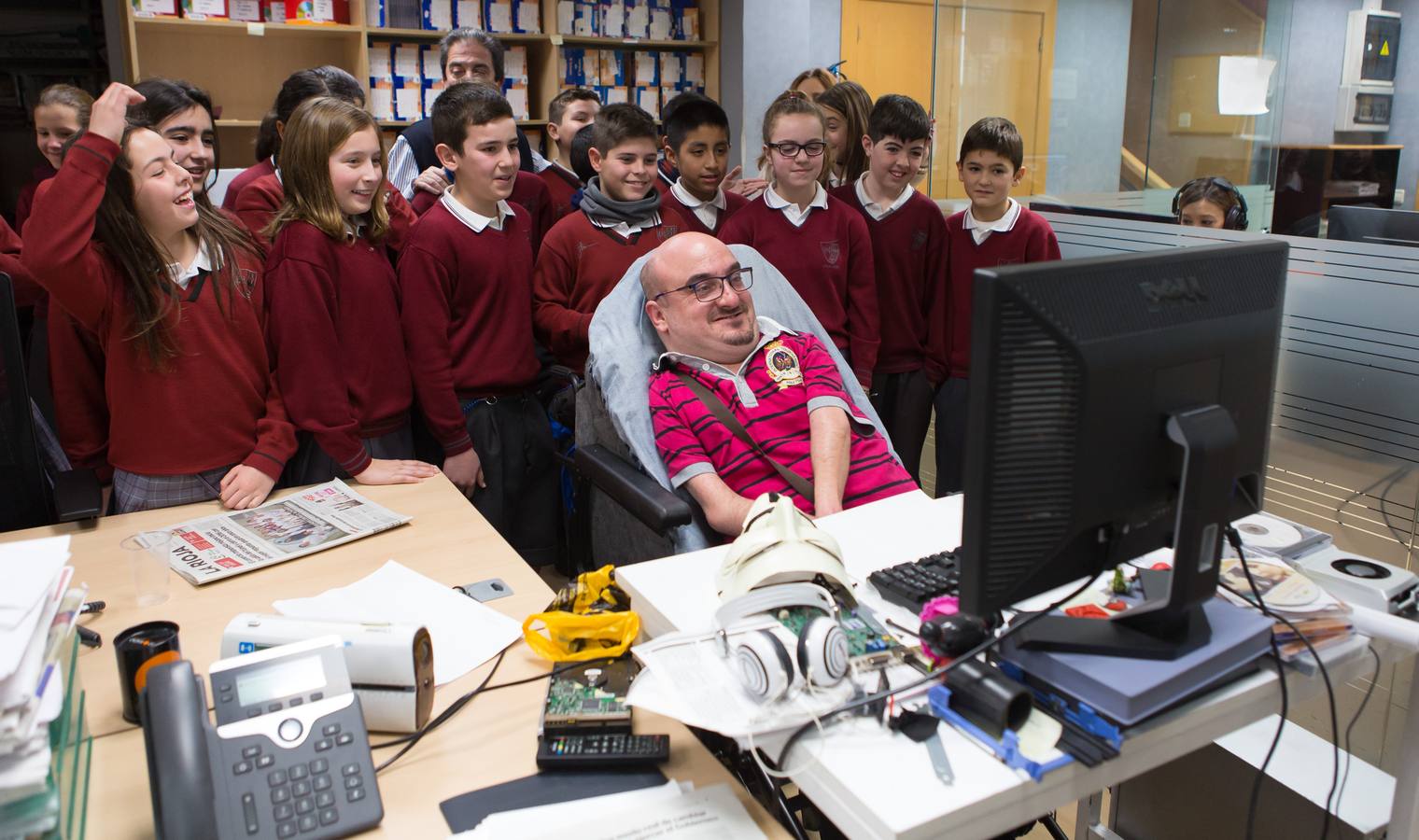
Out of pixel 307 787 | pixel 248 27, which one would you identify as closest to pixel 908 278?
pixel 307 787

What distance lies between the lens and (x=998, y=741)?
3.59 ft

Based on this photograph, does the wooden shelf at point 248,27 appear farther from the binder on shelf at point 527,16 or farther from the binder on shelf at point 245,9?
the binder on shelf at point 527,16

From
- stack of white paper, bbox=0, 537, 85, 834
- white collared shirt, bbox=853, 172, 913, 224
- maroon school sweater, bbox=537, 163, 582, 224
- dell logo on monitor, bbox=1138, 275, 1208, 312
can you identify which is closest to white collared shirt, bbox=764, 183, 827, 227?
white collared shirt, bbox=853, 172, 913, 224

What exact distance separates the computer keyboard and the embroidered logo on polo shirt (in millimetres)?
953

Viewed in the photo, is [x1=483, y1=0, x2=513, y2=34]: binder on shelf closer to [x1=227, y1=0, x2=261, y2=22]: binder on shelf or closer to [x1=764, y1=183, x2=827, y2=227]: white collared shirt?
[x1=227, y1=0, x2=261, y2=22]: binder on shelf

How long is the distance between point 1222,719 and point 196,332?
6.45 ft

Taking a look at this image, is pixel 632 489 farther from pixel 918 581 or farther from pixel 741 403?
pixel 918 581

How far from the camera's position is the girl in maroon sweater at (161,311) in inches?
75.9

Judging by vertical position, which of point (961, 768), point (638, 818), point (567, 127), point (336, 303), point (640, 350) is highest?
point (567, 127)

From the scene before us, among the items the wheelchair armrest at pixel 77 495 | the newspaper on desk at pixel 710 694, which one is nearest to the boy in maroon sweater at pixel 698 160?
the wheelchair armrest at pixel 77 495

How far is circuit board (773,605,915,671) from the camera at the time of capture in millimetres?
1233

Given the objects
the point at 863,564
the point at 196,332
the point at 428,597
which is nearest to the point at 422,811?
the point at 428,597

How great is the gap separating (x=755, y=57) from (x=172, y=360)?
4590 mm

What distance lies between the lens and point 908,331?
334cm
